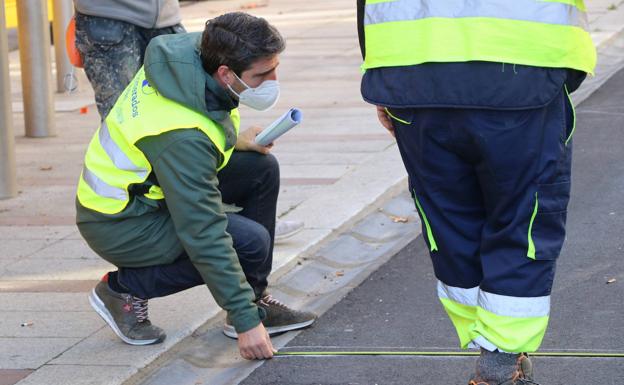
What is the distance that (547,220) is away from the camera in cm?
329

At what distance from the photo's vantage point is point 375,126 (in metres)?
8.67

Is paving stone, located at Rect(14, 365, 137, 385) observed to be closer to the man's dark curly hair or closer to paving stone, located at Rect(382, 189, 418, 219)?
the man's dark curly hair

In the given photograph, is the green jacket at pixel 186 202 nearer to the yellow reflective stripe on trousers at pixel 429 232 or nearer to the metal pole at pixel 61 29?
the yellow reflective stripe on trousers at pixel 429 232

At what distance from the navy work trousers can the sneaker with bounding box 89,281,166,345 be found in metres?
1.41

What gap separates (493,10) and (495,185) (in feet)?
1.58

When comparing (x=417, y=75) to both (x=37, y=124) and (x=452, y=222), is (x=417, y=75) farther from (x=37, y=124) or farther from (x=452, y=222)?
(x=37, y=124)

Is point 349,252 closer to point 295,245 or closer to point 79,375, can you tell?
point 295,245

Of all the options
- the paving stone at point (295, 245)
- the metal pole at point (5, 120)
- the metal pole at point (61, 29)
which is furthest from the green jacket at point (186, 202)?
the metal pole at point (61, 29)

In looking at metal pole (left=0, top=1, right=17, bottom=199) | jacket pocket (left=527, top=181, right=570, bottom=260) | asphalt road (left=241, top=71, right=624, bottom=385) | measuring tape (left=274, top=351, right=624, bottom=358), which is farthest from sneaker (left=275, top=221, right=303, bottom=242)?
jacket pocket (left=527, top=181, right=570, bottom=260)

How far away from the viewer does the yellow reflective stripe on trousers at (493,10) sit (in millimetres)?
3152

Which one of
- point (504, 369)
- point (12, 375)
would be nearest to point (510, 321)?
point (504, 369)

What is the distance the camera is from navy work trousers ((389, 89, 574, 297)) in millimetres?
3246

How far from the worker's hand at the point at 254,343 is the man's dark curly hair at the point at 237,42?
88 cm

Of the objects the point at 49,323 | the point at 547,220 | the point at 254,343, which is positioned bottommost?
the point at 49,323
